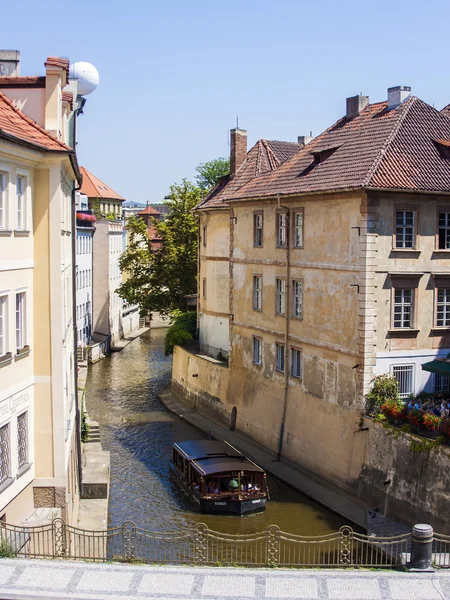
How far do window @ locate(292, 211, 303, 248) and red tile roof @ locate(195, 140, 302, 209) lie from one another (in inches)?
395

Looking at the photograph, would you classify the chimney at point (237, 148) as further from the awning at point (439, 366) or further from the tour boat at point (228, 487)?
the tour boat at point (228, 487)

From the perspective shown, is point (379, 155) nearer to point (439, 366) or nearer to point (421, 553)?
point (439, 366)

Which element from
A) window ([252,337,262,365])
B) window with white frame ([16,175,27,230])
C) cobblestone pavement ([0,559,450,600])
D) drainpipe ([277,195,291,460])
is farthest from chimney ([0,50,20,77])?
window ([252,337,262,365])

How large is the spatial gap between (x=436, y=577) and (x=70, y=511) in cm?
955

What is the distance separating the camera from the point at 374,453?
29031 mm

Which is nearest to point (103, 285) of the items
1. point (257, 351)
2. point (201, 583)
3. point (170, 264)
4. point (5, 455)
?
point (170, 264)

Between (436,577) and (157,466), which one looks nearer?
(436,577)

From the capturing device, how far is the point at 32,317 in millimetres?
19688

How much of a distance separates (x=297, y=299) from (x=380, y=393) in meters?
6.67

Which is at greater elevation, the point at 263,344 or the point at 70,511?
the point at 263,344

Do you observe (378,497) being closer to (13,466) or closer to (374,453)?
(374,453)

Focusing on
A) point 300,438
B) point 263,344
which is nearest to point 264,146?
point 263,344

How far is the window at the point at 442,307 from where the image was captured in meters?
31.0

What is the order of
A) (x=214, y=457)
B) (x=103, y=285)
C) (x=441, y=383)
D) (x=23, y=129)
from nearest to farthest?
(x=23, y=129)
(x=441, y=383)
(x=214, y=457)
(x=103, y=285)
